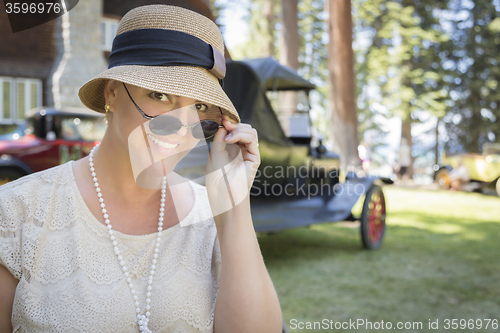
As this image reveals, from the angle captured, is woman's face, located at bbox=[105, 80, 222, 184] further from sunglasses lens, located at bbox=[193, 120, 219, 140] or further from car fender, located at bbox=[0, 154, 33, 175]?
car fender, located at bbox=[0, 154, 33, 175]

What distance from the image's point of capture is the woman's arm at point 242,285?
1375mm

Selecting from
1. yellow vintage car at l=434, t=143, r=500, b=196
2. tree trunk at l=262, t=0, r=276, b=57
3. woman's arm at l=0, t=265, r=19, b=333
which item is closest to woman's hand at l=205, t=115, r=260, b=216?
woman's arm at l=0, t=265, r=19, b=333

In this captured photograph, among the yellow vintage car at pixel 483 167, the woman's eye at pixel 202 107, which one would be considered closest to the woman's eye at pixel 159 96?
the woman's eye at pixel 202 107

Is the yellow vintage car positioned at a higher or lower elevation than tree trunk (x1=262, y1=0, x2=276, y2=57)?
lower

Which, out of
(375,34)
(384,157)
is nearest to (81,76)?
(375,34)

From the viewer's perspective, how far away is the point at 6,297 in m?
1.31

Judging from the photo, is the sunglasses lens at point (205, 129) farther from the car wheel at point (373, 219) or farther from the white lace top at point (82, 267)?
the car wheel at point (373, 219)

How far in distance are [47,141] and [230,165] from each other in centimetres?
691

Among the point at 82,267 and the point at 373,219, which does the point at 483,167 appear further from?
the point at 82,267

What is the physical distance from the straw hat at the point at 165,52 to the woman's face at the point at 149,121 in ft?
0.20

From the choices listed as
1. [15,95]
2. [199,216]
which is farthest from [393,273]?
[15,95]

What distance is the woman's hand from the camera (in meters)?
1.46

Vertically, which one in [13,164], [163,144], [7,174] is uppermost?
[163,144]

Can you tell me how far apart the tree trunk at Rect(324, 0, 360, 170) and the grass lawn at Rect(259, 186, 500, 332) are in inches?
160
